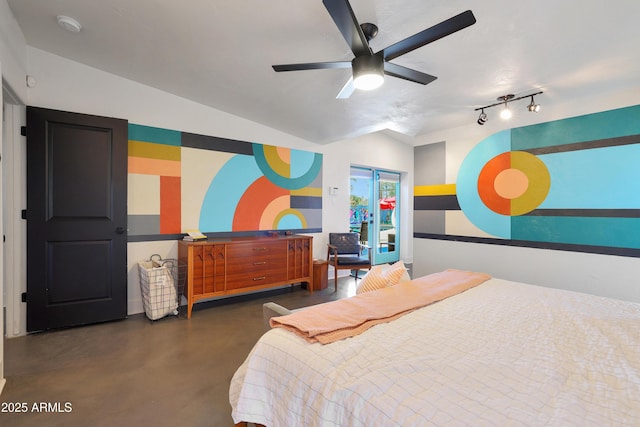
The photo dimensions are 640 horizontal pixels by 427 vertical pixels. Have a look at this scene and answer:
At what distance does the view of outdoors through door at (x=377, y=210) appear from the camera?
6.48m

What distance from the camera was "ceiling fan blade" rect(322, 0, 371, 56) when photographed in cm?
152

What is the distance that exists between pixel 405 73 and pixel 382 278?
1.64 metres

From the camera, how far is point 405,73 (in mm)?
2201

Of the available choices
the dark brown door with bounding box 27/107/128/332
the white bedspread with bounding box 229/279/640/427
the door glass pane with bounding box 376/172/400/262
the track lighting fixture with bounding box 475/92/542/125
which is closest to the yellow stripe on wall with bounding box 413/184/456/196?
the track lighting fixture with bounding box 475/92/542/125

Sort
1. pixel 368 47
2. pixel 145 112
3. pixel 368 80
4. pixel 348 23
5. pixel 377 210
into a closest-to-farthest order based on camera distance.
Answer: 1. pixel 348 23
2. pixel 368 47
3. pixel 368 80
4. pixel 145 112
5. pixel 377 210

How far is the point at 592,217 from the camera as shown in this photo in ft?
10.5

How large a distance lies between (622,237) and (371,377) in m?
3.65

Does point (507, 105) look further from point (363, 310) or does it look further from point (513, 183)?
point (363, 310)

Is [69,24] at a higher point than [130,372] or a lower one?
higher

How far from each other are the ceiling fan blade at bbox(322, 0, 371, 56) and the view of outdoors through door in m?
4.14

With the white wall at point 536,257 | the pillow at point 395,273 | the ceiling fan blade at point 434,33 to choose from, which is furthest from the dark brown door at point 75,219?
the white wall at point 536,257

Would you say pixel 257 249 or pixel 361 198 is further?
pixel 361 198

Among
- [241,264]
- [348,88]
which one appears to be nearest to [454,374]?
[348,88]

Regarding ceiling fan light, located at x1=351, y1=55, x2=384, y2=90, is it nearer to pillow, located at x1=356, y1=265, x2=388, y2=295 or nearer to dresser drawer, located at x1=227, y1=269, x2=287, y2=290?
pillow, located at x1=356, y1=265, x2=388, y2=295
